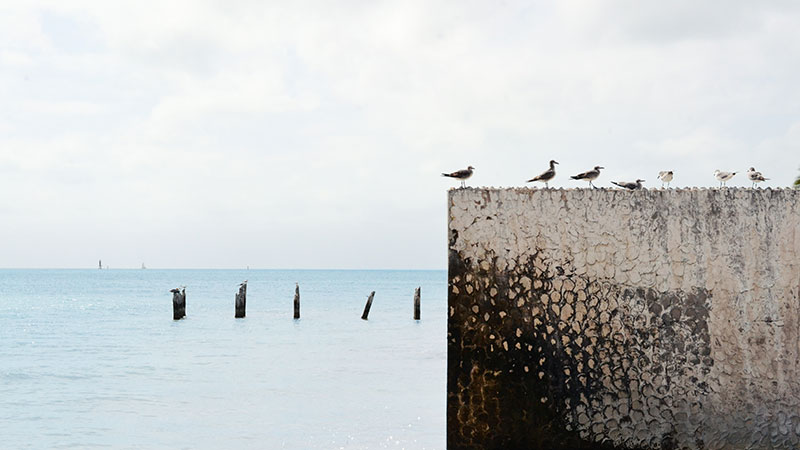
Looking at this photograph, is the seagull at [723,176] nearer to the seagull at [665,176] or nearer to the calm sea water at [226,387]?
the seagull at [665,176]

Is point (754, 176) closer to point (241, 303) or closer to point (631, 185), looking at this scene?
point (631, 185)

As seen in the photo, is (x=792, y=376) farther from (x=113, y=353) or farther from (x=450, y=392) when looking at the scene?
(x=113, y=353)

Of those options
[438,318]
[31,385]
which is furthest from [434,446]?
[438,318]


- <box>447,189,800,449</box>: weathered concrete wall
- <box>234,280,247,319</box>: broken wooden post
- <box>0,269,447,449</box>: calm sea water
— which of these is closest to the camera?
<box>447,189,800,449</box>: weathered concrete wall

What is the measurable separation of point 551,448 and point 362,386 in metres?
7.02

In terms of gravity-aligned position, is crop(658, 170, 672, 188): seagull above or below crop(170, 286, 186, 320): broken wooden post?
above

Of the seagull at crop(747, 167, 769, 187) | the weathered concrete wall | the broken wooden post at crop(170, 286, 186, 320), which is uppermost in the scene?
the seagull at crop(747, 167, 769, 187)

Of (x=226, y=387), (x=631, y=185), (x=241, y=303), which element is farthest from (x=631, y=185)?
(x=241, y=303)

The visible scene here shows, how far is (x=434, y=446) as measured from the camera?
8.97 meters

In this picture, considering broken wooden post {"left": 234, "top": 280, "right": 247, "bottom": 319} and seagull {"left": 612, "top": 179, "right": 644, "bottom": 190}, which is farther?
broken wooden post {"left": 234, "top": 280, "right": 247, "bottom": 319}

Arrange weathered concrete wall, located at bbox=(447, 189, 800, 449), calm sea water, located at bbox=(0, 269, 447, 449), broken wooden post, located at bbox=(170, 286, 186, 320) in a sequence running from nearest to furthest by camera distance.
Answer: weathered concrete wall, located at bbox=(447, 189, 800, 449)
calm sea water, located at bbox=(0, 269, 447, 449)
broken wooden post, located at bbox=(170, 286, 186, 320)

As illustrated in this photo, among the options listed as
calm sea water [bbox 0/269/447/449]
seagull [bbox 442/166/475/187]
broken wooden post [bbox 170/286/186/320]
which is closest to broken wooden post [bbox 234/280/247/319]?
broken wooden post [bbox 170/286/186/320]

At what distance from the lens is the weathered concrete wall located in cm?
636

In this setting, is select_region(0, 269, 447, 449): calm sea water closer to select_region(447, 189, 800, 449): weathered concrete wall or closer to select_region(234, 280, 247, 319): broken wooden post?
select_region(234, 280, 247, 319): broken wooden post
